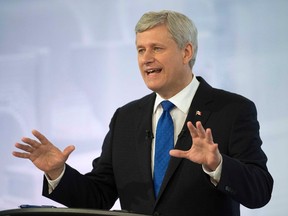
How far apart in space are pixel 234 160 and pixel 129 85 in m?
2.28

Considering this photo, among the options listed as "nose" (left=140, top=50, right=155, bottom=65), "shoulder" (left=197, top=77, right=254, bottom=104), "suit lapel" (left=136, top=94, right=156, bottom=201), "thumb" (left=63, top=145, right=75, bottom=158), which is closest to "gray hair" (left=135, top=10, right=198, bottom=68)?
"nose" (left=140, top=50, right=155, bottom=65)

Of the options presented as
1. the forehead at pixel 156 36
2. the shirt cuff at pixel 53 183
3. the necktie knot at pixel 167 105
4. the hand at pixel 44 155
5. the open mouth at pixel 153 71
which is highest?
the forehead at pixel 156 36

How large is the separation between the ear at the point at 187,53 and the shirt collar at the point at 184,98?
111 mm

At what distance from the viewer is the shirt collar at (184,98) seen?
3.32 m

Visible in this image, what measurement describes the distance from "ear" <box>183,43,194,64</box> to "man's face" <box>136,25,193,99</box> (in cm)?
5

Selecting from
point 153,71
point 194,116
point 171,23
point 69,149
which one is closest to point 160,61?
point 153,71

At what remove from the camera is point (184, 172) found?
309 centimetres

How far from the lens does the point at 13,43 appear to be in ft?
17.2

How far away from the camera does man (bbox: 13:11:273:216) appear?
2986mm

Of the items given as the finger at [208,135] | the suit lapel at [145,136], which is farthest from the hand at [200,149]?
the suit lapel at [145,136]

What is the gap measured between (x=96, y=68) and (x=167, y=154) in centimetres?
204

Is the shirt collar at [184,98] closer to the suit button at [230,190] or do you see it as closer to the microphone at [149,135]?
the microphone at [149,135]

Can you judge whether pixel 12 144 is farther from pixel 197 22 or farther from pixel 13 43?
pixel 197 22

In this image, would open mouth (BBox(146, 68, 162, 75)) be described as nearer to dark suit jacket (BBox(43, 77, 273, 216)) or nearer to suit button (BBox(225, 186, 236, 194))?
dark suit jacket (BBox(43, 77, 273, 216))
